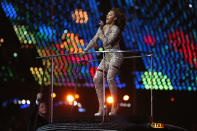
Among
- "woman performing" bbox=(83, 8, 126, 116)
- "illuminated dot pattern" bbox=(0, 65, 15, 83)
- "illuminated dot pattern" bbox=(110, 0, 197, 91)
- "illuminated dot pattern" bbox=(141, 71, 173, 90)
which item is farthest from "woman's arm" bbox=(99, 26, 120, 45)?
"illuminated dot pattern" bbox=(141, 71, 173, 90)

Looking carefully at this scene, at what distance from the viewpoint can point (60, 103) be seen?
11758mm

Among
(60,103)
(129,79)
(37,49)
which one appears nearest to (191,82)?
(129,79)

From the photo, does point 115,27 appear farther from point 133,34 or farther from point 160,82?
point 160,82

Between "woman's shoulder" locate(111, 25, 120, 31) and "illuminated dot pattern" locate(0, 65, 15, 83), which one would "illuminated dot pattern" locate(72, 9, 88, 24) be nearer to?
"illuminated dot pattern" locate(0, 65, 15, 83)

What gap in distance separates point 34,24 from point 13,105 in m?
2.73

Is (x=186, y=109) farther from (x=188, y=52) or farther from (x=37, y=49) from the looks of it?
(x=37, y=49)

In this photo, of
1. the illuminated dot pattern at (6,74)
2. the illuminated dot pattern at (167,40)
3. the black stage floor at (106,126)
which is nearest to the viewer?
the black stage floor at (106,126)

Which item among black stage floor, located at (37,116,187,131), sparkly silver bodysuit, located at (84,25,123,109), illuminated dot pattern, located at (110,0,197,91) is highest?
illuminated dot pattern, located at (110,0,197,91)

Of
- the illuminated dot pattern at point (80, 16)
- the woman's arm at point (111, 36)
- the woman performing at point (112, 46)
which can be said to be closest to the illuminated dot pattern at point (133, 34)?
the illuminated dot pattern at point (80, 16)

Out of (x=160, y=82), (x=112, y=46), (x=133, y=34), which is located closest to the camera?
(x=112, y=46)

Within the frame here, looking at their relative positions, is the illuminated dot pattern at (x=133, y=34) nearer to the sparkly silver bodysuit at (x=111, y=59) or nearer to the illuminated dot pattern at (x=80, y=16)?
the illuminated dot pattern at (x=80, y=16)

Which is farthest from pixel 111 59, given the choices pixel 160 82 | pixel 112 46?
pixel 160 82

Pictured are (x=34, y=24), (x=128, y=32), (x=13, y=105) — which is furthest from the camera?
(x=128, y=32)

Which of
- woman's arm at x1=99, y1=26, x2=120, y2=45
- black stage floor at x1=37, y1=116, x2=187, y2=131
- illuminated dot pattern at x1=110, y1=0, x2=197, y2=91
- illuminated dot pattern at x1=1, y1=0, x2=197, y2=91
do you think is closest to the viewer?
black stage floor at x1=37, y1=116, x2=187, y2=131
